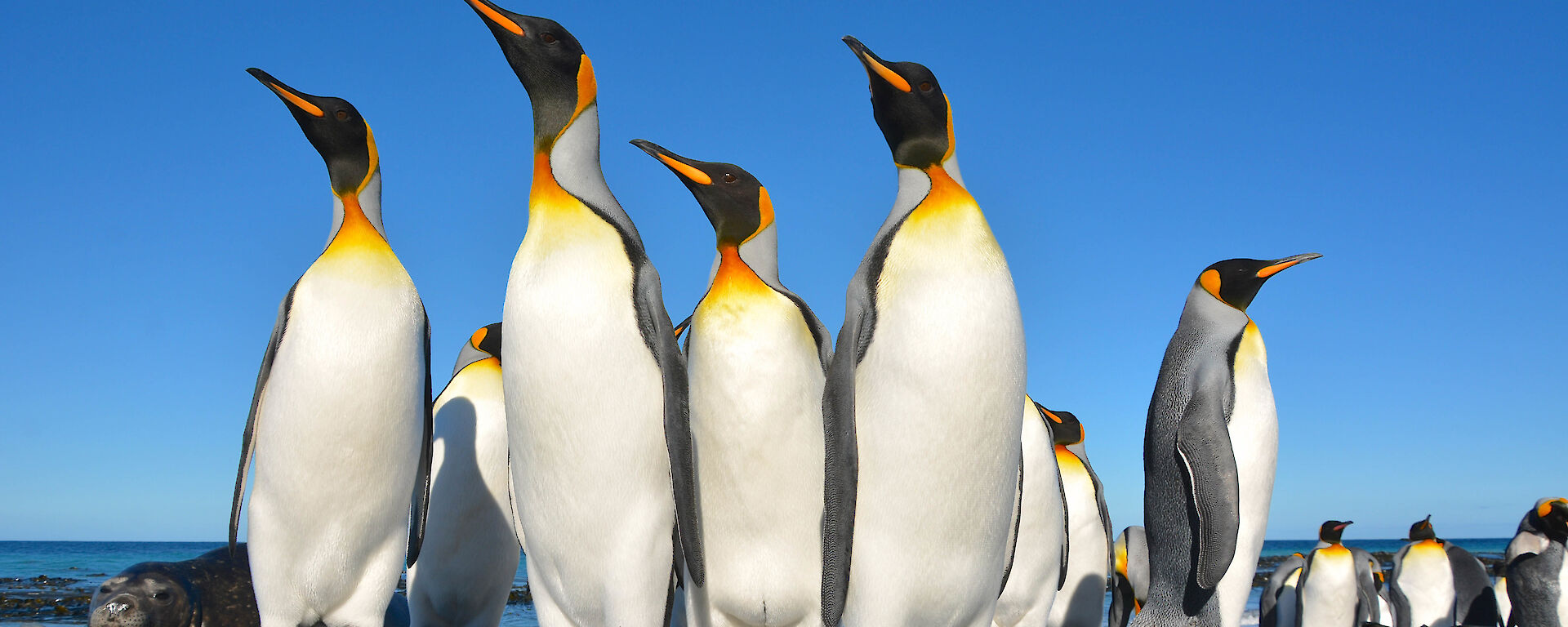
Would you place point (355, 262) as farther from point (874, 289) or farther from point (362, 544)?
point (874, 289)

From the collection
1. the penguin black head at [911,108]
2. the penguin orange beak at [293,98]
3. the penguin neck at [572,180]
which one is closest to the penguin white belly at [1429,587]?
the penguin black head at [911,108]

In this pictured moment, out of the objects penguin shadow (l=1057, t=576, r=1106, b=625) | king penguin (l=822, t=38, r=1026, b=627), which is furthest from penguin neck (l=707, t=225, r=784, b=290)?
penguin shadow (l=1057, t=576, r=1106, b=625)

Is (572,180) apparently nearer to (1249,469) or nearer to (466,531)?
(466,531)

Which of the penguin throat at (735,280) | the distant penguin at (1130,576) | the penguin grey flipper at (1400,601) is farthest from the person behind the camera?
the penguin grey flipper at (1400,601)

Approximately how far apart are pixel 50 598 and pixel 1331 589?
1796cm

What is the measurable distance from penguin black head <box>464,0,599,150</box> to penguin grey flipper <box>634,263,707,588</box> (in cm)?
71

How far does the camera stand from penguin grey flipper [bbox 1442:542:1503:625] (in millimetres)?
10344

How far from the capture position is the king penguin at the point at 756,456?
3383 millimetres

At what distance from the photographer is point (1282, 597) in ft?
35.1

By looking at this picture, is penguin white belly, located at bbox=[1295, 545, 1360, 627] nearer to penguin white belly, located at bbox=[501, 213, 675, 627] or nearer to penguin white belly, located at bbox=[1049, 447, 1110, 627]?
penguin white belly, located at bbox=[1049, 447, 1110, 627]

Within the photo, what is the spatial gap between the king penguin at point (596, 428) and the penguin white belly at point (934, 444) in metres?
0.58

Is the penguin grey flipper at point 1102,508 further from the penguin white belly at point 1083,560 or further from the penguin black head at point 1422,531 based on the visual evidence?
the penguin black head at point 1422,531

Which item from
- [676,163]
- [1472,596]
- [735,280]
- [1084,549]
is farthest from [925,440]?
[1472,596]

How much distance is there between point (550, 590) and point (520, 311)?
3.12ft
